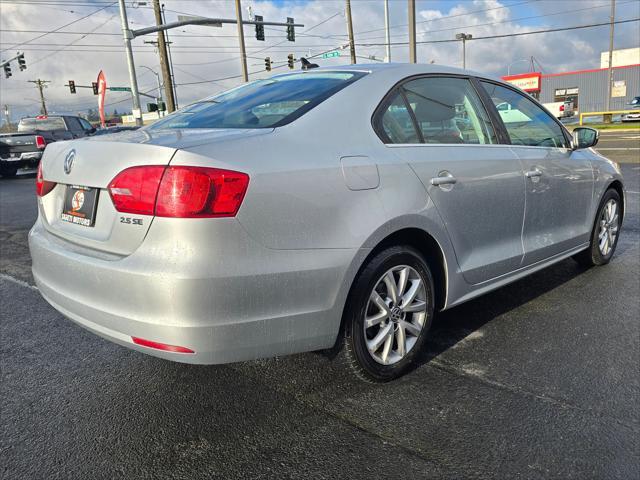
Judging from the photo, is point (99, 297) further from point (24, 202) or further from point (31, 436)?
point (24, 202)

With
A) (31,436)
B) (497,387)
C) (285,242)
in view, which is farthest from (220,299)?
(497,387)

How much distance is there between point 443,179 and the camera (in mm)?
2902

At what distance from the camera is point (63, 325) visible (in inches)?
145

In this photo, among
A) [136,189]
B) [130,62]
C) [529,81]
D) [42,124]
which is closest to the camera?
[136,189]

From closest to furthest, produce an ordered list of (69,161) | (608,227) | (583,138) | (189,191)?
(189,191), (69,161), (583,138), (608,227)

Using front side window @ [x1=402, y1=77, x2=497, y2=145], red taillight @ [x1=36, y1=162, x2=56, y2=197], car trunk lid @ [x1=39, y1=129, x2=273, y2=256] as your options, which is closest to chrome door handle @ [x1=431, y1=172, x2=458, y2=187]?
front side window @ [x1=402, y1=77, x2=497, y2=145]

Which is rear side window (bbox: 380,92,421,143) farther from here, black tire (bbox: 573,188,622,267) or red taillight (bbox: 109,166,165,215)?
black tire (bbox: 573,188,622,267)

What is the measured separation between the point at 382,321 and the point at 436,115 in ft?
4.16

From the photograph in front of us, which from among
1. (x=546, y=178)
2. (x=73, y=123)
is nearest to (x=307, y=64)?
(x=546, y=178)

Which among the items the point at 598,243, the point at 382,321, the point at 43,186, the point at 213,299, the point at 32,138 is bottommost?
the point at 598,243

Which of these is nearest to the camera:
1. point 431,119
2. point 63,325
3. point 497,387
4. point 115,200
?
point 115,200

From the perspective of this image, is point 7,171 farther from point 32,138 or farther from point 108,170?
point 108,170

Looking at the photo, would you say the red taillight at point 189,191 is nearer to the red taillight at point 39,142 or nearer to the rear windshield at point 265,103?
the rear windshield at point 265,103

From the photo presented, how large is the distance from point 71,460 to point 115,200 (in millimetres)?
1083
